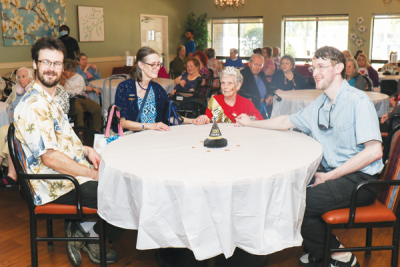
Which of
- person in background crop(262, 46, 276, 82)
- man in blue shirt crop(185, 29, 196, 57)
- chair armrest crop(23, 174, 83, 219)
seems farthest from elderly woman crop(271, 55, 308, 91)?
man in blue shirt crop(185, 29, 196, 57)

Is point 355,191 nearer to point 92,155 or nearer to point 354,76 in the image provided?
point 92,155

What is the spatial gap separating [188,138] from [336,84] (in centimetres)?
95

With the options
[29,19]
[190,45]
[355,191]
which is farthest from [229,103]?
[190,45]

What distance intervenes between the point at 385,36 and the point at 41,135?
38.3 ft

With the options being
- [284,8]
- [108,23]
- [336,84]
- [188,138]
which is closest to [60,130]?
[188,138]

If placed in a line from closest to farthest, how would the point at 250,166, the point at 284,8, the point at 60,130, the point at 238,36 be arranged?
the point at 250,166 < the point at 60,130 < the point at 284,8 < the point at 238,36

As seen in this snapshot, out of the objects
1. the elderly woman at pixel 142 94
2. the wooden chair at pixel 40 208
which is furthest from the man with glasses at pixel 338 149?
the wooden chair at pixel 40 208

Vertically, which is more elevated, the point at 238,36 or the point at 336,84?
the point at 238,36

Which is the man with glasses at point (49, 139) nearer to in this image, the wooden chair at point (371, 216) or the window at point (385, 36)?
the wooden chair at point (371, 216)

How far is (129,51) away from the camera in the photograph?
10938 mm

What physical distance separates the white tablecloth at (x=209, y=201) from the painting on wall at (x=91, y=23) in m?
8.20

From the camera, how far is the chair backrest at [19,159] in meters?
1.95

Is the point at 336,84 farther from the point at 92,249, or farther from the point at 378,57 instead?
the point at 378,57

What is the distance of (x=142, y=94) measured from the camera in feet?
10.1
